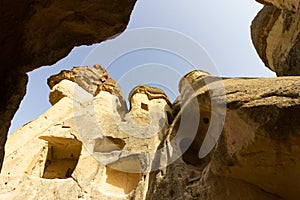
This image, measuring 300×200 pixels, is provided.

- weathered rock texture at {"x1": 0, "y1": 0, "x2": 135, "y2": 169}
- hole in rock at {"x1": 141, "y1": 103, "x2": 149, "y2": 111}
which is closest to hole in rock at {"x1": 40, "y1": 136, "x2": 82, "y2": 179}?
hole in rock at {"x1": 141, "y1": 103, "x2": 149, "y2": 111}

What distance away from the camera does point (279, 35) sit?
939 centimetres

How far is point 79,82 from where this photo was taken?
15086mm

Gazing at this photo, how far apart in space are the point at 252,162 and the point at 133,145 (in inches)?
228

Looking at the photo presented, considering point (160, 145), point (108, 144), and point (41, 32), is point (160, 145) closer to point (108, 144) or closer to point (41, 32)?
point (108, 144)

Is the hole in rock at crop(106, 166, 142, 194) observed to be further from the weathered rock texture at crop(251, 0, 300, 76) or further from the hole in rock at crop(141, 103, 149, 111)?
the weathered rock texture at crop(251, 0, 300, 76)

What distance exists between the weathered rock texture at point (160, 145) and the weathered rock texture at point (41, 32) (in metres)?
2.41

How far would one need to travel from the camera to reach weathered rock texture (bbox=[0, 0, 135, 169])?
2.25 metres

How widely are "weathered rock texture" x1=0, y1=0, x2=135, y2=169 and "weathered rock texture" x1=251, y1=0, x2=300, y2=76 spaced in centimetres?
552

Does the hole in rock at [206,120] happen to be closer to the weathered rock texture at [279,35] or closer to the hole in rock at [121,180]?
the weathered rock texture at [279,35]

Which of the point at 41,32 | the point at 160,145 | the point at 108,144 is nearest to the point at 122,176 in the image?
the point at 108,144

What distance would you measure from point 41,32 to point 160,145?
22.1 ft

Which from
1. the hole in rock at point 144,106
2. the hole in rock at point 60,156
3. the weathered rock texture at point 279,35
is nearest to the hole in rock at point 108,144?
the hole in rock at point 60,156

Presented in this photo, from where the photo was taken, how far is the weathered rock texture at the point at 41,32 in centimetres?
225

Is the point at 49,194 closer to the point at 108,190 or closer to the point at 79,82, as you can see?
the point at 108,190
